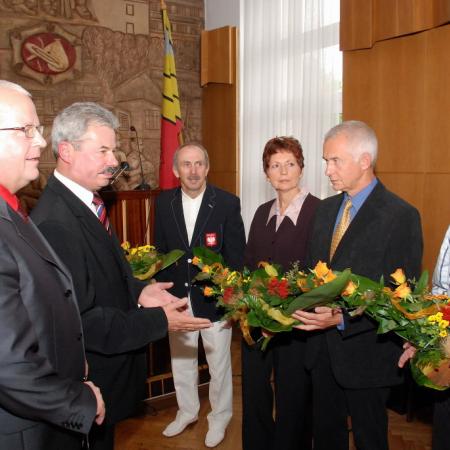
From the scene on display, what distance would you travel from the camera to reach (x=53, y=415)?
4.55 ft

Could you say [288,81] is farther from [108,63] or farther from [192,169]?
[192,169]

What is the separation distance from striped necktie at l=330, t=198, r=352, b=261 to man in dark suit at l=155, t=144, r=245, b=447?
104 cm

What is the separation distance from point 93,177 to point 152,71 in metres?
4.99

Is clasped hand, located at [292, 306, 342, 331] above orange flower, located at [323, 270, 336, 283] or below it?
below

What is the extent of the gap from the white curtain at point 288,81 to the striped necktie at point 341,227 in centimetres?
323

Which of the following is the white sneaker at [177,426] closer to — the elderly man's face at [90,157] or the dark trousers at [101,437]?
the dark trousers at [101,437]

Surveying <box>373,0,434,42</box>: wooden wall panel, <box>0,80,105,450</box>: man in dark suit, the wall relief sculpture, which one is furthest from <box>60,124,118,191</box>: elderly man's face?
the wall relief sculpture

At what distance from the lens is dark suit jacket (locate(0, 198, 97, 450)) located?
1.31 m

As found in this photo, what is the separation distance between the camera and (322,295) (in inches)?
76.7

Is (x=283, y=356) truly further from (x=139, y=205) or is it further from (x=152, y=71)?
(x=152, y=71)

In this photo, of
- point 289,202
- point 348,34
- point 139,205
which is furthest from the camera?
point 348,34

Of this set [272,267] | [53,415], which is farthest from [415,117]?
[53,415]

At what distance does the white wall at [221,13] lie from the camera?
659 cm

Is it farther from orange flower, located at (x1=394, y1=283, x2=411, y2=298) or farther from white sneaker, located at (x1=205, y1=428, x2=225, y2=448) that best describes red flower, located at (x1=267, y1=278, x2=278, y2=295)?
white sneaker, located at (x1=205, y1=428, x2=225, y2=448)
